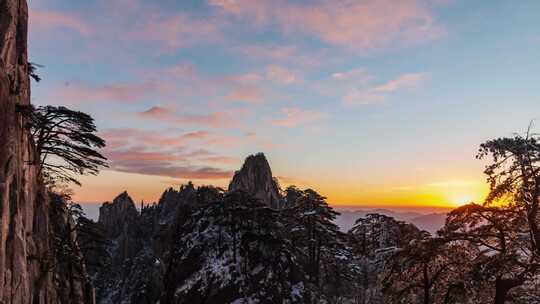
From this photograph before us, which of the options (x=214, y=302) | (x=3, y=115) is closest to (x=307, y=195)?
(x=214, y=302)

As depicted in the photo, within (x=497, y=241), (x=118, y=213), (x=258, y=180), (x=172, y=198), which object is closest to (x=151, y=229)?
(x=172, y=198)

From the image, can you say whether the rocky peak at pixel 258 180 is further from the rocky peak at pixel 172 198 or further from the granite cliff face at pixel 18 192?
the granite cliff face at pixel 18 192

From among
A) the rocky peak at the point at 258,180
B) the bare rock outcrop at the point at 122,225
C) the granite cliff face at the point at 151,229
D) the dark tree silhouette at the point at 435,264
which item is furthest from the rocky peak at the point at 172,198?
the dark tree silhouette at the point at 435,264

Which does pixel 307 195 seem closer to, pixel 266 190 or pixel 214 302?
pixel 214 302

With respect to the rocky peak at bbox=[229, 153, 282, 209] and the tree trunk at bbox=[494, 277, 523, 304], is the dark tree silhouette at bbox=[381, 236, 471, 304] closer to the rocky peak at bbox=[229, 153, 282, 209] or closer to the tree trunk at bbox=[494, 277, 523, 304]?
the tree trunk at bbox=[494, 277, 523, 304]

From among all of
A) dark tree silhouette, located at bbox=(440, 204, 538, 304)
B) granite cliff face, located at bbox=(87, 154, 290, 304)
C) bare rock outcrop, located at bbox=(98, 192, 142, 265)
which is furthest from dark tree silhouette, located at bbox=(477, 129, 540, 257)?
bare rock outcrop, located at bbox=(98, 192, 142, 265)

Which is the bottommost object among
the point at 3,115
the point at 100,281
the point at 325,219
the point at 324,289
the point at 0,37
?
the point at 100,281
